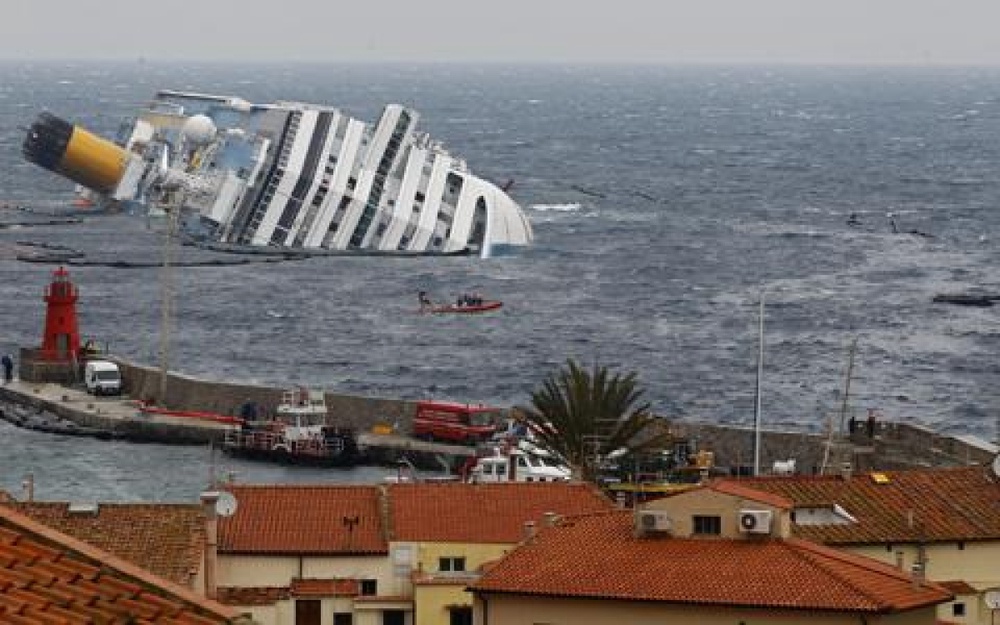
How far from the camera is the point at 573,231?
521ft

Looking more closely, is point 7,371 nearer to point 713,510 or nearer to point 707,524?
point 707,524

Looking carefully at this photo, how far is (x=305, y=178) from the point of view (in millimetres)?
131500

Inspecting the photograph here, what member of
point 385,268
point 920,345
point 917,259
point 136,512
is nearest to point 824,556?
point 136,512

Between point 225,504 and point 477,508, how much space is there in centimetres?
415

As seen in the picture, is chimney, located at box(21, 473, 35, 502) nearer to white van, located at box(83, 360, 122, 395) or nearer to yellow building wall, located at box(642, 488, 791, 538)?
yellow building wall, located at box(642, 488, 791, 538)

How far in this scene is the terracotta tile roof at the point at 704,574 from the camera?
86.4 ft

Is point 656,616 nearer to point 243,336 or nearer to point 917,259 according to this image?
point 243,336

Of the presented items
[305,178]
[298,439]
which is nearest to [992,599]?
[298,439]

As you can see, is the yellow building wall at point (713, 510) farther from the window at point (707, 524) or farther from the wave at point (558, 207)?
the wave at point (558, 207)

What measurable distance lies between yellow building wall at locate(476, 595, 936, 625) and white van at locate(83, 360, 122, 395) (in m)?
51.2

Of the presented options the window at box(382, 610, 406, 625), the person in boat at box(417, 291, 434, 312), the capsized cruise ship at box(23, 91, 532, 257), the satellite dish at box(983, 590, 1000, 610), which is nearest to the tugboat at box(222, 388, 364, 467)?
the window at box(382, 610, 406, 625)

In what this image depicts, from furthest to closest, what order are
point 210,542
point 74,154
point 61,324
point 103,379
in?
point 74,154, point 61,324, point 103,379, point 210,542

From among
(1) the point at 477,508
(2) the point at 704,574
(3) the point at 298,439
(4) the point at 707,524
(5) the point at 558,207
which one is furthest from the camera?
(5) the point at 558,207

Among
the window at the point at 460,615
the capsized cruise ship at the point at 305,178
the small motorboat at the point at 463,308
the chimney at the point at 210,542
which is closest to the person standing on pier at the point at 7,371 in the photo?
the small motorboat at the point at 463,308
